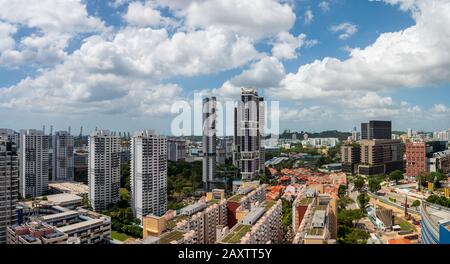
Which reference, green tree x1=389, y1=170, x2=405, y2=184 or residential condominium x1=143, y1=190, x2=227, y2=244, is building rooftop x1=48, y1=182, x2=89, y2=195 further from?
green tree x1=389, y1=170, x2=405, y2=184


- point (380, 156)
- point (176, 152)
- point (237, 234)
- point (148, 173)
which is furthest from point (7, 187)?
point (380, 156)

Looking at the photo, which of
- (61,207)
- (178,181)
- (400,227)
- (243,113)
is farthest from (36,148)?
(400,227)

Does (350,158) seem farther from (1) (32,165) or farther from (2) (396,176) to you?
(1) (32,165)

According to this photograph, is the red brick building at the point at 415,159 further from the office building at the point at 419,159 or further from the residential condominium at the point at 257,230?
the residential condominium at the point at 257,230

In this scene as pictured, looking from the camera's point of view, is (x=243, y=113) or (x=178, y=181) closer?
(x=178, y=181)
